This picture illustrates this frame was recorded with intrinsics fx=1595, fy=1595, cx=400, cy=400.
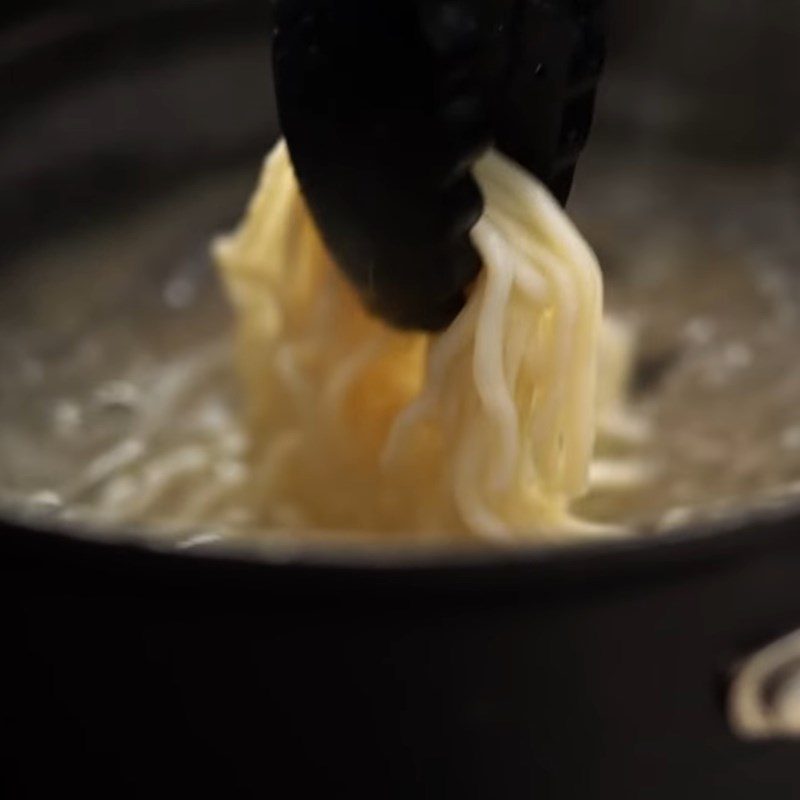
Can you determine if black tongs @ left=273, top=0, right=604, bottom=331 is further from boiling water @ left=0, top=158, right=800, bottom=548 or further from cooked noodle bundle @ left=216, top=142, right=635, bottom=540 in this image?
boiling water @ left=0, top=158, right=800, bottom=548

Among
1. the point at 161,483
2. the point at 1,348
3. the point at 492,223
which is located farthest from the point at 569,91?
the point at 1,348

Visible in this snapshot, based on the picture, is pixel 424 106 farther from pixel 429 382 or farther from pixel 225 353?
pixel 225 353

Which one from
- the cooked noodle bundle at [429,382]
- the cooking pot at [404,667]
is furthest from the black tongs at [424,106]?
the cooking pot at [404,667]

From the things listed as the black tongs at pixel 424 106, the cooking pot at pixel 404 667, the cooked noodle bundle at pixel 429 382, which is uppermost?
the black tongs at pixel 424 106

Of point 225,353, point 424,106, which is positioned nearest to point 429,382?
point 424,106

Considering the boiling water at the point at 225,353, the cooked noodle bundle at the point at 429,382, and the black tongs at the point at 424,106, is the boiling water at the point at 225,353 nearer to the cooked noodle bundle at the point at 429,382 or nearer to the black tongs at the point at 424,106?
the cooked noodle bundle at the point at 429,382

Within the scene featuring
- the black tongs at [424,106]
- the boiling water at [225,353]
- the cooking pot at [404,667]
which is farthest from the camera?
the boiling water at [225,353]

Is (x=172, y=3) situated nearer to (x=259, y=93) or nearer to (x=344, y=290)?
(x=259, y=93)
